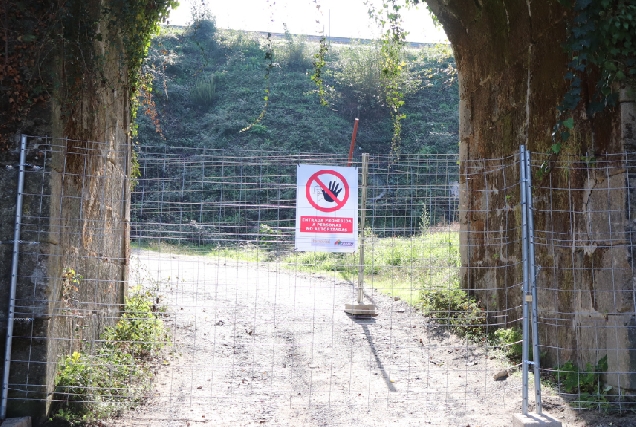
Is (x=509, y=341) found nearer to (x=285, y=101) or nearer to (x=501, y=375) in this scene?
(x=501, y=375)

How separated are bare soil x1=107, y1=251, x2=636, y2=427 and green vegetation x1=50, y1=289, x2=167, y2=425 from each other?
0.46 feet

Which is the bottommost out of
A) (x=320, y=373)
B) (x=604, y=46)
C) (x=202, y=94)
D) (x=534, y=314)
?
(x=320, y=373)

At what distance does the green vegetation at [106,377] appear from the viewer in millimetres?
4473

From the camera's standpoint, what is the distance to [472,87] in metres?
7.57

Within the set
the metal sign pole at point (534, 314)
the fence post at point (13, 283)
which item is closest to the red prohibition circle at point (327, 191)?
the metal sign pole at point (534, 314)

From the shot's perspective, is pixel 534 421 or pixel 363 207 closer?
pixel 534 421

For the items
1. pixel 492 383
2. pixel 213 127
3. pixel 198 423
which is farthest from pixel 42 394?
pixel 213 127

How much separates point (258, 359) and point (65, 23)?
11.8 feet

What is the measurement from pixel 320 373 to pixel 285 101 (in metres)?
17.3

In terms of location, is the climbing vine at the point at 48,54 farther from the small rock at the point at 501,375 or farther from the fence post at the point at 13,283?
the small rock at the point at 501,375

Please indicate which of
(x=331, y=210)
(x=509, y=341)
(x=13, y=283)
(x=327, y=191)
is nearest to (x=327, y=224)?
(x=331, y=210)

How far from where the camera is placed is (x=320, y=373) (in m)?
6.08

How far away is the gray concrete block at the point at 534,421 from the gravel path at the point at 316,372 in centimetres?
36

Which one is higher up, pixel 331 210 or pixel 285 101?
pixel 285 101
